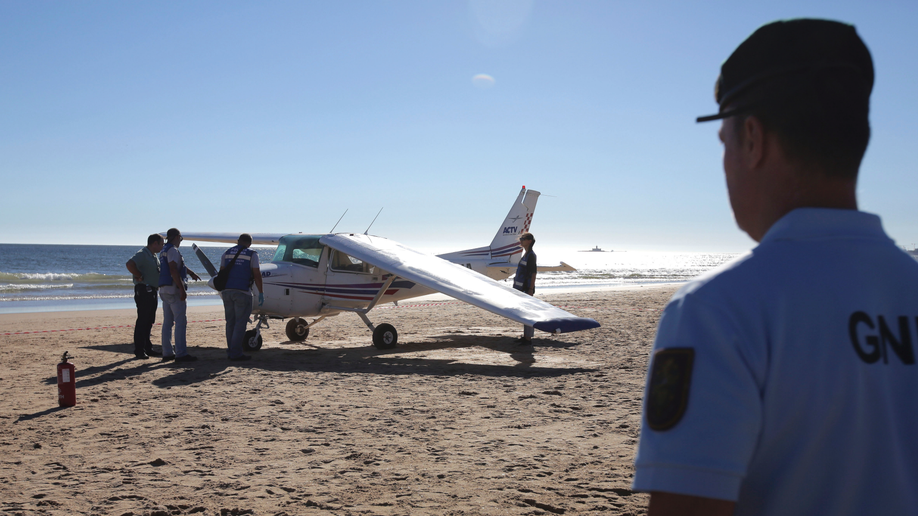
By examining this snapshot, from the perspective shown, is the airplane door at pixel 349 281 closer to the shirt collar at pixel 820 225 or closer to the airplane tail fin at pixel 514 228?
the airplane tail fin at pixel 514 228

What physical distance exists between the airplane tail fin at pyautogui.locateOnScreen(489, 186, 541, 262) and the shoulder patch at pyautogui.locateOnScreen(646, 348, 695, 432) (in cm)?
1594

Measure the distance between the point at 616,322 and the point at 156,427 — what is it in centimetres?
1185

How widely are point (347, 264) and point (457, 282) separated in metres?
2.91

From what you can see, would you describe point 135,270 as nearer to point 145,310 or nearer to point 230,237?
point 145,310

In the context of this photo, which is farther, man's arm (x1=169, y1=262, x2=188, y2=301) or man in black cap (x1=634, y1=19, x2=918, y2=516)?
man's arm (x1=169, y1=262, x2=188, y2=301)

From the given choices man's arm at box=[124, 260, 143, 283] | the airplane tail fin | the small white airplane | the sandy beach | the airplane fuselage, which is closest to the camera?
the sandy beach

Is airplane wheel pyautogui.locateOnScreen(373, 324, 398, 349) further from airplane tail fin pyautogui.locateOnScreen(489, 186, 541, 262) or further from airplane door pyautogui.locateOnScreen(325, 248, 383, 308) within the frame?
airplane tail fin pyautogui.locateOnScreen(489, 186, 541, 262)

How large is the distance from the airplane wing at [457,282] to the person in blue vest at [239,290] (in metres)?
2.01

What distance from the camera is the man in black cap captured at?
81cm

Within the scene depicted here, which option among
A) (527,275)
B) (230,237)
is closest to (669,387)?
(527,275)

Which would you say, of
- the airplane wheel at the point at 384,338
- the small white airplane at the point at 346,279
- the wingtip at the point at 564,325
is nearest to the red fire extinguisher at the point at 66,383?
the small white airplane at the point at 346,279

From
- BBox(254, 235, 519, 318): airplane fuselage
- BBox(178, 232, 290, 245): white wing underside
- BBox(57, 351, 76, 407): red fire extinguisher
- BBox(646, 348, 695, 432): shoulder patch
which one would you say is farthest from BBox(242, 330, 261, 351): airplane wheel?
BBox(646, 348, 695, 432): shoulder patch

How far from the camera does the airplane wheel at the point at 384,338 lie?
11.4m

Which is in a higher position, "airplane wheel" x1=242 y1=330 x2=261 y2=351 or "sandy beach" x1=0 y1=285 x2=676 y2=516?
"airplane wheel" x1=242 y1=330 x2=261 y2=351
